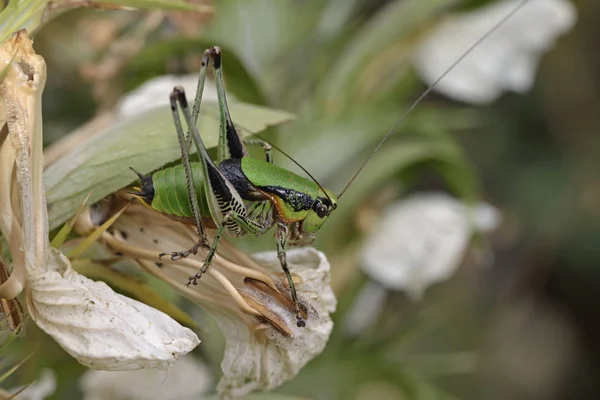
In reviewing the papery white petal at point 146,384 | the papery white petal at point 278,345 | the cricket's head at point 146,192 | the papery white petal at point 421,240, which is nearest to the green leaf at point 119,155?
the cricket's head at point 146,192

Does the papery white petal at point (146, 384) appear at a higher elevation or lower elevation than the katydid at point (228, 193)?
lower

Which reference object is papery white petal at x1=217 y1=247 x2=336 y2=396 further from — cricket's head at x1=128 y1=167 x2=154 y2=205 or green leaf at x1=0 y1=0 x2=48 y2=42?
green leaf at x1=0 y1=0 x2=48 y2=42

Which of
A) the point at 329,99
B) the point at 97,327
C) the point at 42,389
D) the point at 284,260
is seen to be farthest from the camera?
the point at 329,99

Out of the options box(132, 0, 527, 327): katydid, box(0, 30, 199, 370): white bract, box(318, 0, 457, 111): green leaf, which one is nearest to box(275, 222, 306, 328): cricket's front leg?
box(132, 0, 527, 327): katydid

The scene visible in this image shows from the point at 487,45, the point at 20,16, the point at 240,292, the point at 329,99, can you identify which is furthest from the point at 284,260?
the point at 487,45

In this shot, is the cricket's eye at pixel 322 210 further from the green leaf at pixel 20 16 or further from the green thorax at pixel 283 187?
the green leaf at pixel 20 16

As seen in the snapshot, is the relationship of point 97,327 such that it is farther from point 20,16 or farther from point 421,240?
point 421,240

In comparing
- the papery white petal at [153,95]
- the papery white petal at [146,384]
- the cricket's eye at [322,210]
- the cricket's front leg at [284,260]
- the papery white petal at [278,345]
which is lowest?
the papery white petal at [146,384]
